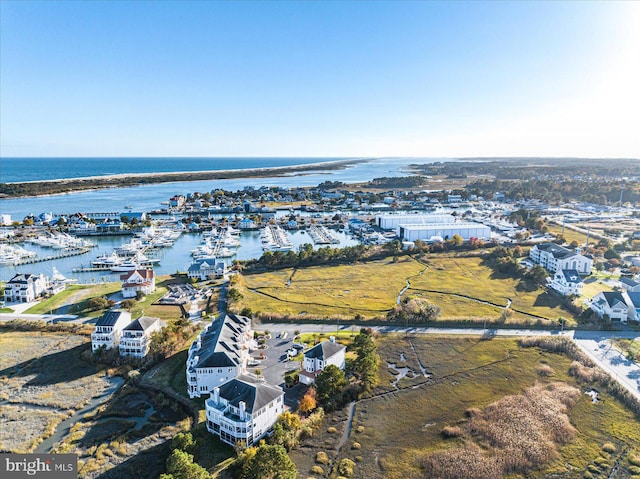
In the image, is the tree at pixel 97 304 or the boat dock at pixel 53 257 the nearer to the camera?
the tree at pixel 97 304

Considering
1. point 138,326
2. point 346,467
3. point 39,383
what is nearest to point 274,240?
point 138,326

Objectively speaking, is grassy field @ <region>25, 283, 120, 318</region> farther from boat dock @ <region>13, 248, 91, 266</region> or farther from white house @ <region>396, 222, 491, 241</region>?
white house @ <region>396, 222, 491, 241</region>

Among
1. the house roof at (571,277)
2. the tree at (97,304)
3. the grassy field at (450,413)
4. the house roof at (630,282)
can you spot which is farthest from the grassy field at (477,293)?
the tree at (97,304)

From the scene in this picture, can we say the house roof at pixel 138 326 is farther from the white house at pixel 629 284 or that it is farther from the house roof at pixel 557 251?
the house roof at pixel 557 251

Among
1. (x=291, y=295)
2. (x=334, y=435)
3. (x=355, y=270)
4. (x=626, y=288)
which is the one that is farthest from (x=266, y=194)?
(x=334, y=435)

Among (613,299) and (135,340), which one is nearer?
(135,340)

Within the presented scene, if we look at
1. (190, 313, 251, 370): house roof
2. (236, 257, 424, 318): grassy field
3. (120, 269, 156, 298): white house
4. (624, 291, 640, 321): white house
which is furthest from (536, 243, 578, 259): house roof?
(120, 269, 156, 298): white house

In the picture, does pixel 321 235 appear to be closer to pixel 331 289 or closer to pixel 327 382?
pixel 331 289
